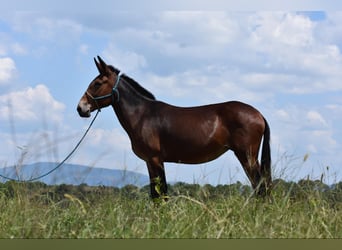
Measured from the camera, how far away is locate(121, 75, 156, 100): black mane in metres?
7.64

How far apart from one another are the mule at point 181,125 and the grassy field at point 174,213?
122 cm

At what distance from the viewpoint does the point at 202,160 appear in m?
7.52

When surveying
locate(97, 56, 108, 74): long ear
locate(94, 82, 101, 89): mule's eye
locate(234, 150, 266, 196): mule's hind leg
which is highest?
locate(97, 56, 108, 74): long ear

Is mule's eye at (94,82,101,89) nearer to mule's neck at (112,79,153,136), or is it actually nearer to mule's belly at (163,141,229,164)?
mule's neck at (112,79,153,136)

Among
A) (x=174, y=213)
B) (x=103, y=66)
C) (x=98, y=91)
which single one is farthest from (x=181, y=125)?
(x=174, y=213)

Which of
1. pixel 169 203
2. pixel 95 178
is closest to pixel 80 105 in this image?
pixel 95 178

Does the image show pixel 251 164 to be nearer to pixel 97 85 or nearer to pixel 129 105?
pixel 129 105

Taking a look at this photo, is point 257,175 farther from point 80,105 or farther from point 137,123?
point 80,105

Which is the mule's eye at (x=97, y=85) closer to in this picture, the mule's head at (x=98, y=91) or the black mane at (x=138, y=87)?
the mule's head at (x=98, y=91)

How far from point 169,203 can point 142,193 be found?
2.45 ft

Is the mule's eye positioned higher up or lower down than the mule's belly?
higher up

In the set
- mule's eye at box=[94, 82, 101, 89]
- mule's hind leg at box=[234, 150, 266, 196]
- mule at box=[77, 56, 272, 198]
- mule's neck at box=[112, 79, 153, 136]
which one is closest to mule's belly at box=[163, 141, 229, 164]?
mule at box=[77, 56, 272, 198]

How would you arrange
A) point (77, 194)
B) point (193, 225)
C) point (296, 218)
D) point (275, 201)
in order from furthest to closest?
point (77, 194)
point (275, 201)
point (296, 218)
point (193, 225)

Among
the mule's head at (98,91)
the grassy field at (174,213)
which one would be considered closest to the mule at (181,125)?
the mule's head at (98,91)
